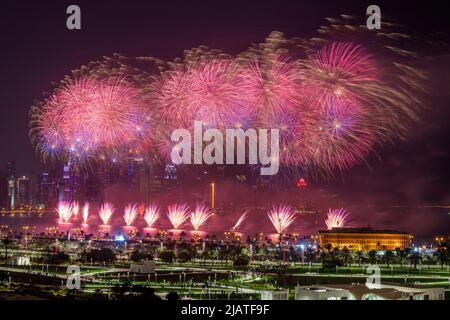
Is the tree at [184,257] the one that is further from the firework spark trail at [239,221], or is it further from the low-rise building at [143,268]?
the firework spark trail at [239,221]

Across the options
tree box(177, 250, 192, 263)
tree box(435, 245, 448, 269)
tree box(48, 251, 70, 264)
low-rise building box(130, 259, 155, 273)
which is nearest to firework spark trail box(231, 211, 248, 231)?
tree box(177, 250, 192, 263)

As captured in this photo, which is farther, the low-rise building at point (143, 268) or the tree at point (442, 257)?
the tree at point (442, 257)

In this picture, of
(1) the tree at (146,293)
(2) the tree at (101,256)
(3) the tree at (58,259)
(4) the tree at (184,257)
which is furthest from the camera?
(4) the tree at (184,257)

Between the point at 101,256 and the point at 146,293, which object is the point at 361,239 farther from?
the point at 146,293

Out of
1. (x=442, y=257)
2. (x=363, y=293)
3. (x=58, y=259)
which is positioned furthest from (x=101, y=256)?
(x=363, y=293)

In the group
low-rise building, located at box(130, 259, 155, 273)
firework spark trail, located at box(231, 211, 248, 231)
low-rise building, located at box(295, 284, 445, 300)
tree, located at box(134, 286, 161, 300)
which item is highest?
firework spark trail, located at box(231, 211, 248, 231)

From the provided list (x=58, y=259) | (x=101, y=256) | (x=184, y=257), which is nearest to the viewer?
(x=58, y=259)

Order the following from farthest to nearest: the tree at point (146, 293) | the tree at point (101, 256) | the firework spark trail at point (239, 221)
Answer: the firework spark trail at point (239, 221) → the tree at point (101, 256) → the tree at point (146, 293)

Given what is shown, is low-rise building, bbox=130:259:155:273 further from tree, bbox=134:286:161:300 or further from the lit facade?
the lit facade

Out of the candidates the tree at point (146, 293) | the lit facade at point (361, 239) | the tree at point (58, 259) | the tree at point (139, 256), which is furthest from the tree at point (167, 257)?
the tree at point (146, 293)
